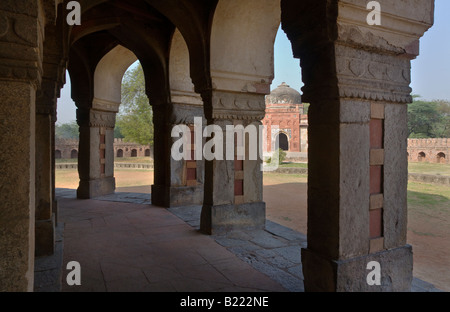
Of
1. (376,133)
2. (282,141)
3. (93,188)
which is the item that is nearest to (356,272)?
(376,133)

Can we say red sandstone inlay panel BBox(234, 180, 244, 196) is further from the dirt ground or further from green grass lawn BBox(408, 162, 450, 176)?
green grass lawn BBox(408, 162, 450, 176)

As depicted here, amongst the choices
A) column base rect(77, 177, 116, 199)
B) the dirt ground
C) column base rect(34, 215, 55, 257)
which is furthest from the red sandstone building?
column base rect(34, 215, 55, 257)

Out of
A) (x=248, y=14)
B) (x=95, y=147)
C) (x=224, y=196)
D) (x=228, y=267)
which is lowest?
(x=228, y=267)

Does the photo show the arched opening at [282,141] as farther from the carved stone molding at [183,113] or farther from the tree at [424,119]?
the carved stone molding at [183,113]

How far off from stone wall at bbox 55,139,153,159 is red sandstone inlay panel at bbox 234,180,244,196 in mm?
23379

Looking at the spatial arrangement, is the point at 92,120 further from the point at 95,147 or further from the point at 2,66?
the point at 2,66

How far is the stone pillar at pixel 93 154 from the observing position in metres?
8.36

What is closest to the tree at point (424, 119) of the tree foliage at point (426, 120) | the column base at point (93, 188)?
the tree foliage at point (426, 120)

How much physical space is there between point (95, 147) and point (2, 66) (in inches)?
284

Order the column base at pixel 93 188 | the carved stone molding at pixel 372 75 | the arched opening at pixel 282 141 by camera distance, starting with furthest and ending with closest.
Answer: the arched opening at pixel 282 141 < the column base at pixel 93 188 < the carved stone molding at pixel 372 75

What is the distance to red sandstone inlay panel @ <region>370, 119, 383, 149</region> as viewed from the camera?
265cm

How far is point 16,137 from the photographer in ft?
5.83

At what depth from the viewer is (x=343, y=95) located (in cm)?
241
